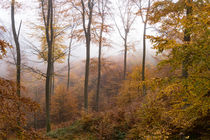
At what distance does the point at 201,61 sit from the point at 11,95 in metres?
4.23

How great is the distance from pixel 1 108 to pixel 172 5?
727 cm

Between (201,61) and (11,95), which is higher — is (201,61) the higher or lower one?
the higher one

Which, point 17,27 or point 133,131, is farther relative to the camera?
point 17,27

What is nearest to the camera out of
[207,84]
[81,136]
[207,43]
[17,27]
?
[207,43]

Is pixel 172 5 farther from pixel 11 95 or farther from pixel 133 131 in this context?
pixel 11 95

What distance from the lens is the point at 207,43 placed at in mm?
2881

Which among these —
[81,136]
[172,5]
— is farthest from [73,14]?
[81,136]

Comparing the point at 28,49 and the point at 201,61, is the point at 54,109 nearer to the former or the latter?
the point at 28,49

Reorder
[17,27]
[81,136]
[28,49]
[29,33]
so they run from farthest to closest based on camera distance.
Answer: [29,33]
[17,27]
[28,49]
[81,136]

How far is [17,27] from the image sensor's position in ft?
30.8

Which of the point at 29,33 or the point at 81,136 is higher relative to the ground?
the point at 29,33

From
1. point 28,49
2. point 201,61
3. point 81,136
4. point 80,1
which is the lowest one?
point 81,136

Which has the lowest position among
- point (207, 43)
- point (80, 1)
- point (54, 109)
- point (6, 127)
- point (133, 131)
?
point (54, 109)

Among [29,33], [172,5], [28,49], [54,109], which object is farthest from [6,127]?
[54,109]
